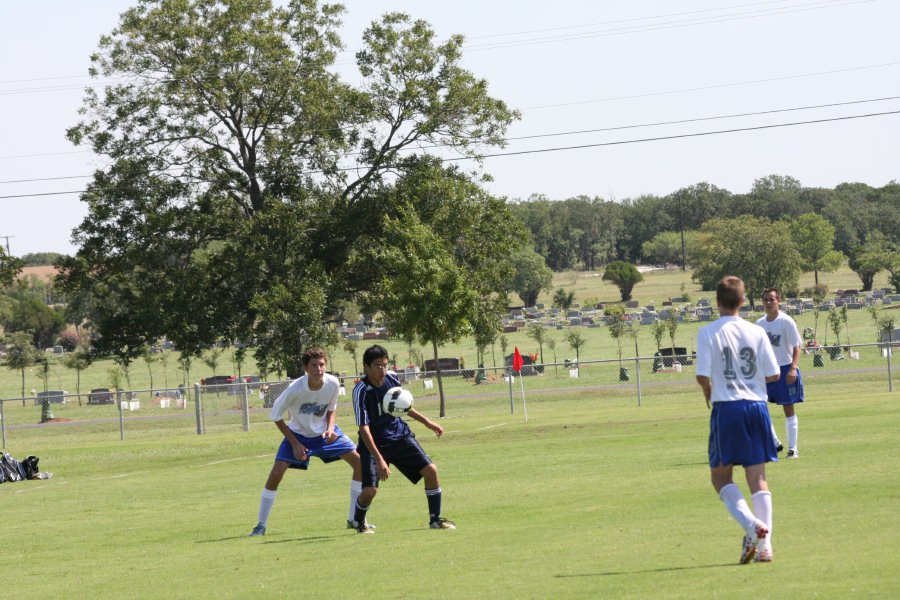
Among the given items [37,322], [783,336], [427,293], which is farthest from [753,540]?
[37,322]

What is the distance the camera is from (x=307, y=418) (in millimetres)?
12625

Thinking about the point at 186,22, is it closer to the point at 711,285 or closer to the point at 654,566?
the point at 654,566

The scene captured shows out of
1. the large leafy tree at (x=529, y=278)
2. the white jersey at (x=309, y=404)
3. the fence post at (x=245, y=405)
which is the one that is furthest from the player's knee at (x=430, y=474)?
the large leafy tree at (x=529, y=278)

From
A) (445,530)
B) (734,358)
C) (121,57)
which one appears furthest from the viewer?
(121,57)

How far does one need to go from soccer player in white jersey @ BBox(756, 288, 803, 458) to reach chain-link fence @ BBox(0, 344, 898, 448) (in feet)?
56.4

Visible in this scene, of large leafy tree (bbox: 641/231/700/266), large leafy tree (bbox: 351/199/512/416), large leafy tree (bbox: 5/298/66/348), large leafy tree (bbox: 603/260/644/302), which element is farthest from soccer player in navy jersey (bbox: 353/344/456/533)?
large leafy tree (bbox: 641/231/700/266)

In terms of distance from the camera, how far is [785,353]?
16156 mm

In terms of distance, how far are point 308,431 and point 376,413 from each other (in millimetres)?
1200

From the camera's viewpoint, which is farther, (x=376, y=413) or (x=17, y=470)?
(x=17, y=470)

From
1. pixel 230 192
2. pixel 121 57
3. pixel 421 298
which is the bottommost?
pixel 421 298

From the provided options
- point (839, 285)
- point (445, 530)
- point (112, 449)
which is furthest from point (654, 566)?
point (839, 285)

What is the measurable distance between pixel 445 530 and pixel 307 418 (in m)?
1.88

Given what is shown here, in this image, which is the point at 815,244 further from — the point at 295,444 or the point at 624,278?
the point at 295,444

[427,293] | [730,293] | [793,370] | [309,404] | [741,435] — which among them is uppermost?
[427,293]
